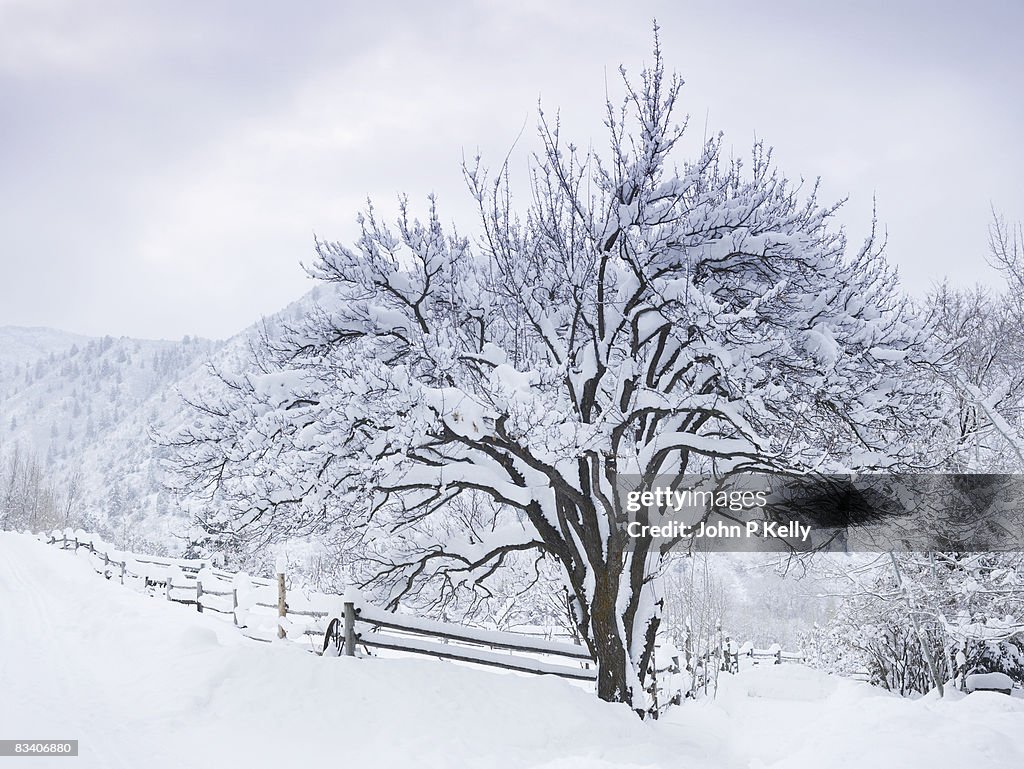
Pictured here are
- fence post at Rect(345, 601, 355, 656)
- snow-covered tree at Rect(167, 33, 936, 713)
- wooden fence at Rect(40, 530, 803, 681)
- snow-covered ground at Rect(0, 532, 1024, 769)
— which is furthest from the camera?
wooden fence at Rect(40, 530, 803, 681)

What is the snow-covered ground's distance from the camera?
623 cm

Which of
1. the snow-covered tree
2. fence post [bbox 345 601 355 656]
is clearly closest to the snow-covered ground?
fence post [bbox 345 601 355 656]

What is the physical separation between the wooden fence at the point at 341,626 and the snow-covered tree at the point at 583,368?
0.80m

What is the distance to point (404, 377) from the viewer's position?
7641 millimetres

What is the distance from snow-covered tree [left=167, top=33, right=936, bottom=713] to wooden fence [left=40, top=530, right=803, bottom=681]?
31.4 inches

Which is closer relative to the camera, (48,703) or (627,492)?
(48,703)

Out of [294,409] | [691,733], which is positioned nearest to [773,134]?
[294,409]

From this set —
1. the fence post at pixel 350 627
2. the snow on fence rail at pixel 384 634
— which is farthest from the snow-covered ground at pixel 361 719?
the fence post at pixel 350 627

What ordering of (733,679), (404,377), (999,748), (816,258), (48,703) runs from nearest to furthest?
(999,748) < (48,703) < (404,377) < (816,258) < (733,679)

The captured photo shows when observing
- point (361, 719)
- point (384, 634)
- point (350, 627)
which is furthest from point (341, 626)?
point (361, 719)

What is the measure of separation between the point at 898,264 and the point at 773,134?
8.98ft

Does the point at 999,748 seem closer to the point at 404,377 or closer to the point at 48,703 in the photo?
the point at 404,377

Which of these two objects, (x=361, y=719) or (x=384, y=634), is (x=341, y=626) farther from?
(x=361, y=719)

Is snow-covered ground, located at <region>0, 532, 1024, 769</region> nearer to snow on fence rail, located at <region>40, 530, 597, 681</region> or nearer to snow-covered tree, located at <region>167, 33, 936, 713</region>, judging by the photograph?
snow on fence rail, located at <region>40, 530, 597, 681</region>
